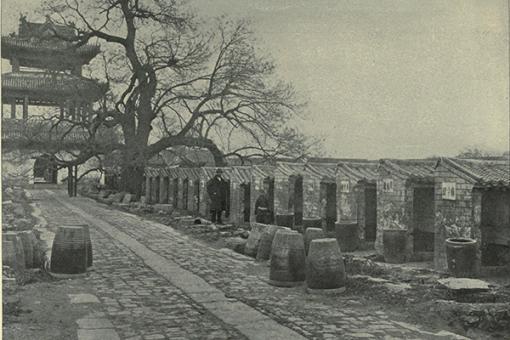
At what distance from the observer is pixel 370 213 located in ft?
37.9

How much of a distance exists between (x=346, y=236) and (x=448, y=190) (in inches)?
117

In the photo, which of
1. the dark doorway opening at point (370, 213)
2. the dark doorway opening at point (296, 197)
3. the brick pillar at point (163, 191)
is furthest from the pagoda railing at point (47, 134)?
the brick pillar at point (163, 191)

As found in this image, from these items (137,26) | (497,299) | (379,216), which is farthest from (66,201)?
(497,299)

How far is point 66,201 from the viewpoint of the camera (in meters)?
9.75

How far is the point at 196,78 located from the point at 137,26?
6.31 ft

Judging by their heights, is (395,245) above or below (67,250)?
below

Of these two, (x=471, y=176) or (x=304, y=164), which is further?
(x=304, y=164)

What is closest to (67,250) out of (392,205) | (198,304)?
(198,304)

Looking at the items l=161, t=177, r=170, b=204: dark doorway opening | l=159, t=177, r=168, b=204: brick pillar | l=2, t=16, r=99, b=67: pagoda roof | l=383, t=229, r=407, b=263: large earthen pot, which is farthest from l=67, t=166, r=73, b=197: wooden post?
l=161, t=177, r=170, b=204: dark doorway opening

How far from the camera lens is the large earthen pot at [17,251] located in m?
6.53

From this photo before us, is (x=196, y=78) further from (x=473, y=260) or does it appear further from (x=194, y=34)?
(x=473, y=260)

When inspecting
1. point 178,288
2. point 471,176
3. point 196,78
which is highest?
point 196,78

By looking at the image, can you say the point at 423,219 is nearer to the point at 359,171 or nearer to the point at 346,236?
the point at 346,236

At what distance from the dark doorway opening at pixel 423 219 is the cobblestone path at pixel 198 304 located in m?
3.01
